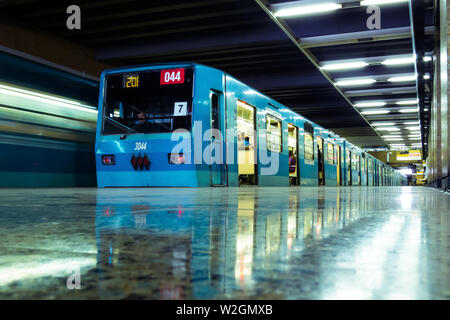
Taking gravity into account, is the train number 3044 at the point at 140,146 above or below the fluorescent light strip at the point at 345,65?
below

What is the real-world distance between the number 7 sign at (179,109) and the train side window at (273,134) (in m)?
3.47

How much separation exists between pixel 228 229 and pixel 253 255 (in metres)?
0.37

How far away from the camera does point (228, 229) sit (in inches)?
37.8

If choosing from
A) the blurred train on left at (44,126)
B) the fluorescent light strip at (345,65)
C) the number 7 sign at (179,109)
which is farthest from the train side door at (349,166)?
the number 7 sign at (179,109)

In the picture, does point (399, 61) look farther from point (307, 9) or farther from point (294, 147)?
point (307, 9)

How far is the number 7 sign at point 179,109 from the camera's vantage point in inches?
300

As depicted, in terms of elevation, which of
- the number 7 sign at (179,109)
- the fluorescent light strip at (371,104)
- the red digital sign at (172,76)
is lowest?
the number 7 sign at (179,109)

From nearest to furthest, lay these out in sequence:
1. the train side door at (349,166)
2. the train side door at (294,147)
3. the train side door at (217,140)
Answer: the train side door at (217,140) → the train side door at (294,147) → the train side door at (349,166)

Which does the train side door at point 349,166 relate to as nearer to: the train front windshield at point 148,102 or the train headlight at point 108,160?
the train front windshield at point 148,102

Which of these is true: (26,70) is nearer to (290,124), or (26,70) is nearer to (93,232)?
(290,124)

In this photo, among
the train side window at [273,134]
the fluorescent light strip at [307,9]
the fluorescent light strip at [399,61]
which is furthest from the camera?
the fluorescent light strip at [399,61]

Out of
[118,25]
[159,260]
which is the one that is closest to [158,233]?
[159,260]

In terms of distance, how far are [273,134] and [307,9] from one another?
3340mm

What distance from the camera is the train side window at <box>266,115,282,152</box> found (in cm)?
1060
